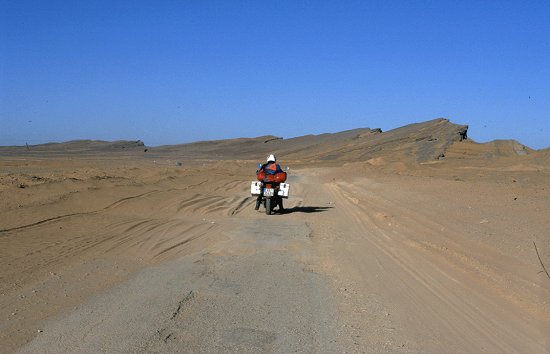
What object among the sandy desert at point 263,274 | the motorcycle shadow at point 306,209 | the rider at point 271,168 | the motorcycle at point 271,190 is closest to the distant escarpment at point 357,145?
the motorcycle shadow at point 306,209

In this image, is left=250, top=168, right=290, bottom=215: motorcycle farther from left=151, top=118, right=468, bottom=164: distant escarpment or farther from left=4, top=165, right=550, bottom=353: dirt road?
left=151, top=118, right=468, bottom=164: distant escarpment

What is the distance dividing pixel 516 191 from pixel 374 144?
141 ft

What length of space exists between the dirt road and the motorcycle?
285 centimetres

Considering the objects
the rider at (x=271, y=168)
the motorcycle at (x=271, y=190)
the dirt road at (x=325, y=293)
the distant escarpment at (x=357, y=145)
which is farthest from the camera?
the distant escarpment at (x=357, y=145)

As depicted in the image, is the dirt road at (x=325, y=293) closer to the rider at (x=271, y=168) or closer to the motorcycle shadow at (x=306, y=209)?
the motorcycle shadow at (x=306, y=209)

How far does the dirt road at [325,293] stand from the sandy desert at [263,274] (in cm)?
3

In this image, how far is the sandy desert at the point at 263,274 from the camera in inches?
233

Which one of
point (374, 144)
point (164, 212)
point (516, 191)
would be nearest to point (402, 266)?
point (164, 212)

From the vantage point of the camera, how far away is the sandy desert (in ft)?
19.4

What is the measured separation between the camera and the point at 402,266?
31.5ft

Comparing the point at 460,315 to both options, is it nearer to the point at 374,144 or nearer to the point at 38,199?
the point at 38,199

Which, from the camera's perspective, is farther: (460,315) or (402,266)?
(402,266)

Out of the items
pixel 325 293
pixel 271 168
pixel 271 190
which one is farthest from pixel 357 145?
pixel 325 293

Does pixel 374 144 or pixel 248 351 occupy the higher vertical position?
pixel 374 144
